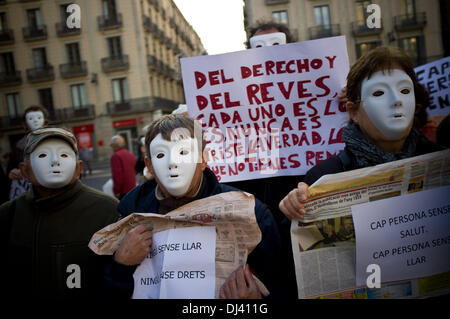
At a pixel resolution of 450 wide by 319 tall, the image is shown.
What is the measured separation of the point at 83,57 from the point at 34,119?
2.61ft

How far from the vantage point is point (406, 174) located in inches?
48.9

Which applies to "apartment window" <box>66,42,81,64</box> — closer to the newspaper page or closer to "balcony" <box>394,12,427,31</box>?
the newspaper page

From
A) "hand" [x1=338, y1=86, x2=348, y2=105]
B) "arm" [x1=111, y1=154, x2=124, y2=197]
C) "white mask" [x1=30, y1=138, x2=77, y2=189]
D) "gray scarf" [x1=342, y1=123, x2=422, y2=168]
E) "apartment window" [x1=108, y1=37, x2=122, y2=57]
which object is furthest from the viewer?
"arm" [x1=111, y1=154, x2=124, y2=197]

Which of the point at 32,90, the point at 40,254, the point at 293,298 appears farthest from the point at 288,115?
the point at 40,254

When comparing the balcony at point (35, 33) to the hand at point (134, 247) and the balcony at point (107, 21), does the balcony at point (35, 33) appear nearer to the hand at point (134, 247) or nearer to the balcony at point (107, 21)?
the balcony at point (107, 21)

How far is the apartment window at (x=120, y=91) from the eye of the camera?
1661 millimetres

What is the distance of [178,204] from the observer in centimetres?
136

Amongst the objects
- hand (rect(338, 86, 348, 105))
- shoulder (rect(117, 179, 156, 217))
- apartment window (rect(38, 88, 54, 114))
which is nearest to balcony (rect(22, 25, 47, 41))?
apartment window (rect(38, 88, 54, 114))

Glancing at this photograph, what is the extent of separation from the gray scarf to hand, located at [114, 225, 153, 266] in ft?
3.03

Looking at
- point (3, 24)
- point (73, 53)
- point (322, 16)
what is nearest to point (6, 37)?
point (3, 24)

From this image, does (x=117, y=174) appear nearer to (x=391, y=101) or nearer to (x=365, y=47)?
(x=365, y=47)

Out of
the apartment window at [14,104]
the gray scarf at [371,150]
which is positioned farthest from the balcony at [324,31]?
the apartment window at [14,104]

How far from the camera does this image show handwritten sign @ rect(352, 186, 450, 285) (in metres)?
1.26

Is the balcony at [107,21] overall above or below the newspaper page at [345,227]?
above
